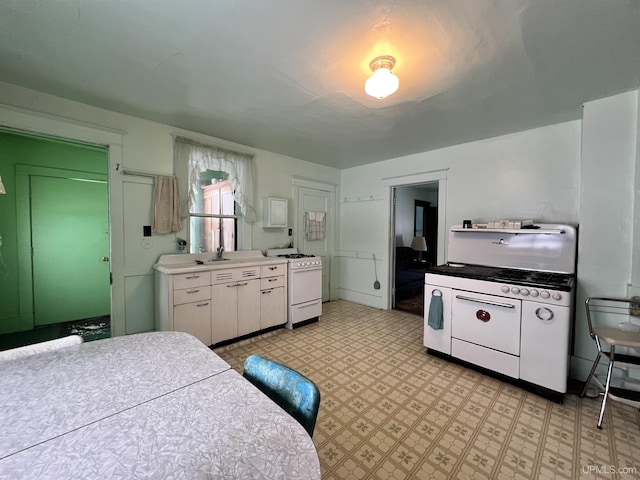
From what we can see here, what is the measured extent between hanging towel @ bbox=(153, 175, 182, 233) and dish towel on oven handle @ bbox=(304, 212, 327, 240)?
2007 mm

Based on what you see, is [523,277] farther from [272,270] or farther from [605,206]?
[272,270]

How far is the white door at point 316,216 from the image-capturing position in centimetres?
437

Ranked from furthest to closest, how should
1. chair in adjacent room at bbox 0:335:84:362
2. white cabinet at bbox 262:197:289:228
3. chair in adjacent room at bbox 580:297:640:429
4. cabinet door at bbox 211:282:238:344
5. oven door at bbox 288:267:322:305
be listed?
white cabinet at bbox 262:197:289:228 → oven door at bbox 288:267:322:305 → cabinet door at bbox 211:282:238:344 → chair in adjacent room at bbox 580:297:640:429 → chair in adjacent room at bbox 0:335:84:362

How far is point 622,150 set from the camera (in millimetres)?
2213

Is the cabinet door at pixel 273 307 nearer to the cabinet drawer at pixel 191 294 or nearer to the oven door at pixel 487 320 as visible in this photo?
the cabinet drawer at pixel 191 294

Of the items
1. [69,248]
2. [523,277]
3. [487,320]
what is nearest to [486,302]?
[487,320]

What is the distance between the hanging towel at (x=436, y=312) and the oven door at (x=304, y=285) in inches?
64.3

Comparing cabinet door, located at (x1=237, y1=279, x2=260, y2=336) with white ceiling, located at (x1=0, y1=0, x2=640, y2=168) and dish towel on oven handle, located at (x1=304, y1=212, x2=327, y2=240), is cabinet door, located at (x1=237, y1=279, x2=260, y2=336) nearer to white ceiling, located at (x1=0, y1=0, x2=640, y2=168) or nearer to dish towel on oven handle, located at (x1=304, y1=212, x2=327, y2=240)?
dish towel on oven handle, located at (x1=304, y1=212, x2=327, y2=240)

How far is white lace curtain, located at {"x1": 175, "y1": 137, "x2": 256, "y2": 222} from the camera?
3086 millimetres

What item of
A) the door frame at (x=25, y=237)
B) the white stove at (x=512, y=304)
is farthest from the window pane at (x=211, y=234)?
the white stove at (x=512, y=304)

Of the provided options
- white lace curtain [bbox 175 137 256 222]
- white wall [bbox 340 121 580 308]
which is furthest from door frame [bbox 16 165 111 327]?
white wall [bbox 340 121 580 308]

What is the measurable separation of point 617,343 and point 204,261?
3.81 metres

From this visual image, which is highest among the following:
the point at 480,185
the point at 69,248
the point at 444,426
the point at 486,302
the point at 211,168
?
the point at 211,168

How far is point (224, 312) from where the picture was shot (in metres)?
2.94
